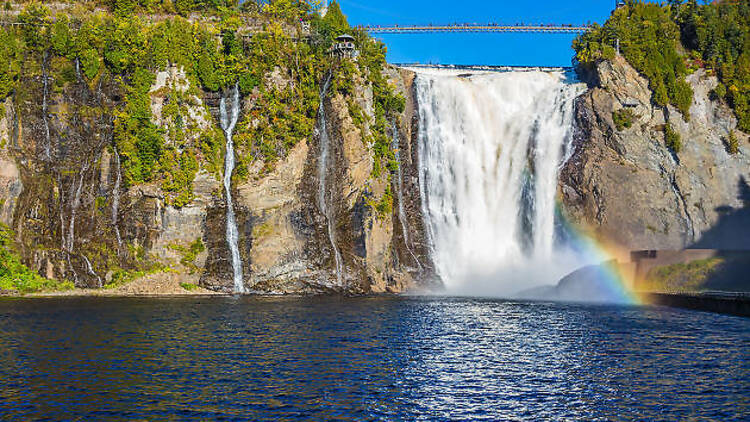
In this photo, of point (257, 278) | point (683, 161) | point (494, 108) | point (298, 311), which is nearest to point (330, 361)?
point (298, 311)

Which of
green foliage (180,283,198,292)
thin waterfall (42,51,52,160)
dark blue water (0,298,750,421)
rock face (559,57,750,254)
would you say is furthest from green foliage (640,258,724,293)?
thin waterfall (42,51,52,160)

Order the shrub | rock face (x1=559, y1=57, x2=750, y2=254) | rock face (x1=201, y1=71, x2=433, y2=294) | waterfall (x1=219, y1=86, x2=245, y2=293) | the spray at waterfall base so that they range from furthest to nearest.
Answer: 1. the shrub
2. rock face (x1=559, y1=57, x2=750, y2=254)
3. the spray at waterfall base
4. rock face (x1=201, y1=71, x2=433, y2=294)
5. waterfall (x1=219, y1=86, x2=245, y2=293)

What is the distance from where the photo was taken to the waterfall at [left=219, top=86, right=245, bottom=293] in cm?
5384

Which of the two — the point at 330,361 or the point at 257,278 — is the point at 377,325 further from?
the point at 257,278

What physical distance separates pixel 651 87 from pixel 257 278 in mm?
42634

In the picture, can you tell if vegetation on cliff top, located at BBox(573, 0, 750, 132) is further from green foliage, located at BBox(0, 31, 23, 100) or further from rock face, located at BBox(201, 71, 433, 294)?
green foliage, located at BBox(0, 31, 23, 100)

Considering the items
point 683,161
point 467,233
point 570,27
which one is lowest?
point 467,233

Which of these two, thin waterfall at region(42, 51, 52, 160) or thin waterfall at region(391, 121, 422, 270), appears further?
thin waterfall at region(391, 121, 422, 270)

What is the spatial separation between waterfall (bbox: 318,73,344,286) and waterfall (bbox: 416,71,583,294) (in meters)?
9.43

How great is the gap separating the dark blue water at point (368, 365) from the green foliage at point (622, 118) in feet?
99.4

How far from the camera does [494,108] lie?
69.0 metres

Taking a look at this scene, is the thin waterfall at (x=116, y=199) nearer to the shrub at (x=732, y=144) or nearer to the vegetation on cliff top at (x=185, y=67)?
the vegetation on cliff top at (x=185, y=67)

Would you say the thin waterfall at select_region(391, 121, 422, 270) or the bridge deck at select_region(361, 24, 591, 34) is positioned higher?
the bridge deck at select_region(361, 24, 591, 34)

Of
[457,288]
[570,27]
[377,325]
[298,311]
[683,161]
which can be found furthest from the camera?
[570,27]
